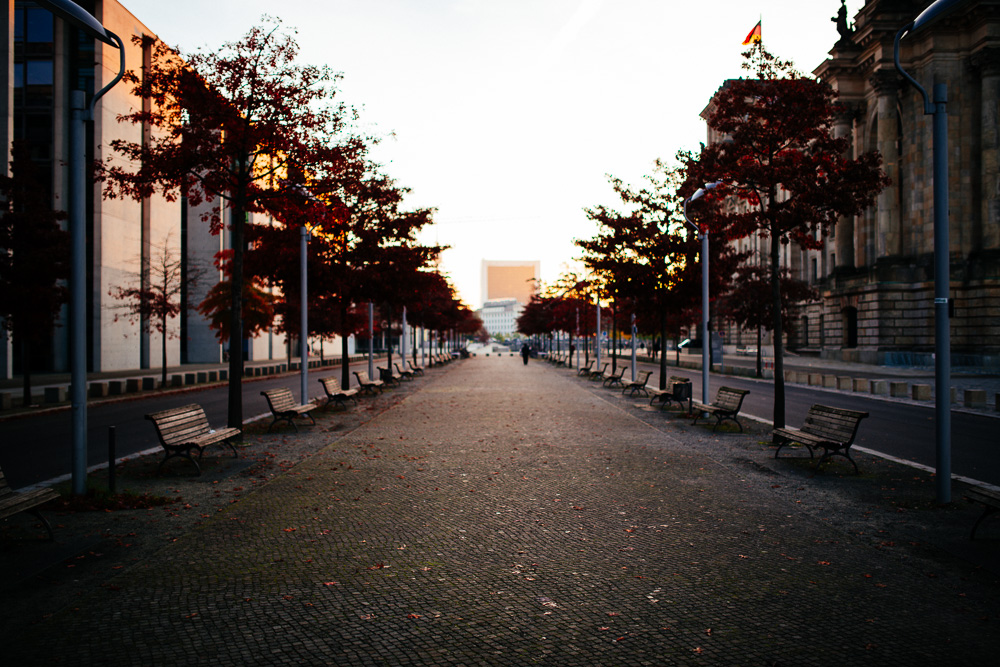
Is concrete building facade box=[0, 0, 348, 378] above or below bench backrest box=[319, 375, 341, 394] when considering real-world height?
above

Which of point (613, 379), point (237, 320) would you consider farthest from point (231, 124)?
point (613, 379)

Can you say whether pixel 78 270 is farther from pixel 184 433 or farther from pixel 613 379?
pixel 613 379

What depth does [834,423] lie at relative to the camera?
10.6 m

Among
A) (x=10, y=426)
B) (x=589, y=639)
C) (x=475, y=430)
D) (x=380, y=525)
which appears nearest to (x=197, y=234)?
(x=10, y=426)

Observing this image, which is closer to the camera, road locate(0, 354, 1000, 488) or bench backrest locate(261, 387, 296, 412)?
road locate(0, 354, 1000, 488)

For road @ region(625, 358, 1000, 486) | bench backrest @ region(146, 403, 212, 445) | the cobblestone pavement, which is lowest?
road @ region(625, 358, 1000, 486)

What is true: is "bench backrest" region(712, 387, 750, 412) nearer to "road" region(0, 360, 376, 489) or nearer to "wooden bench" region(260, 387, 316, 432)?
"wooden bench" region(260, 387, 316, 432)

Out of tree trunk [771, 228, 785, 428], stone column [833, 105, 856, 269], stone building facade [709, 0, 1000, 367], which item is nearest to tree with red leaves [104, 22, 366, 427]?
tree trunk [771, 228, 785, 428]

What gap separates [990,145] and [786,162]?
1704 inches

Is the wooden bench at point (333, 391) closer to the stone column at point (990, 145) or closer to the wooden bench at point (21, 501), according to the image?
the wooden bench at point (21, 501)

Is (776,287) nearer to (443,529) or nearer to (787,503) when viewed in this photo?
(787,503)

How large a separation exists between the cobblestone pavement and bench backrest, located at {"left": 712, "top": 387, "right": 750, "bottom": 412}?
4.71m

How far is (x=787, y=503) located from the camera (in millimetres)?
8352

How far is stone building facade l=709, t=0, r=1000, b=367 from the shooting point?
46.0m
